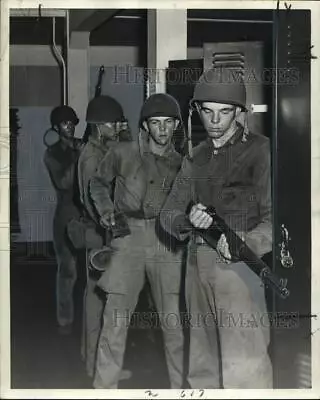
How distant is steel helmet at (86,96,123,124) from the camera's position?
127 inches

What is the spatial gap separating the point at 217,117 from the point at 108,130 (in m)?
0.52

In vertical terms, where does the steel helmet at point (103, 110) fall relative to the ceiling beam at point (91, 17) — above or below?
below

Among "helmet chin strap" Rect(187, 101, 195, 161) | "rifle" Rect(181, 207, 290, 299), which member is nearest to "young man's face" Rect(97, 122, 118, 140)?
"helmet chin strap" Rect(187, 101, 195, 161)

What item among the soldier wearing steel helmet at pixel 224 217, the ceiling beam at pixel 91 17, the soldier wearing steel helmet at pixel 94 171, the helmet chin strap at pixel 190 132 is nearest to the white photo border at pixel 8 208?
the ceiling beam at pixel 91 17

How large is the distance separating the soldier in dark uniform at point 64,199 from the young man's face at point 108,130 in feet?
0.39

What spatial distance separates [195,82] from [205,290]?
982mm

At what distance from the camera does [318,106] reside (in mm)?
3254

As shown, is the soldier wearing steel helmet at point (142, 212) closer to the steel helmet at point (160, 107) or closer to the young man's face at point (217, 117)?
the steel helmet at point (160, 107)

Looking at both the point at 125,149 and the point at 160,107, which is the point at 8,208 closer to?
the point at 125,149

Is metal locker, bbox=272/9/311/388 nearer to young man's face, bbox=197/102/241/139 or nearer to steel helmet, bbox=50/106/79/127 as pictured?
young man's face, bbox=197/102/241/139

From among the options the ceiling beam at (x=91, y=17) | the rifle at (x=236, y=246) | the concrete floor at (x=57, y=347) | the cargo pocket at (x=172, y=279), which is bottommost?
the concrete floor at (x=57, y=347)

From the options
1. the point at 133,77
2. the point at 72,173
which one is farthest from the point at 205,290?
the point at 133,77

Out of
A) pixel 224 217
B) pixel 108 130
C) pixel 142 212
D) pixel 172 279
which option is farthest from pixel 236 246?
pixel 108 130

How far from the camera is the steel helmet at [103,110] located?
3.23 meters
